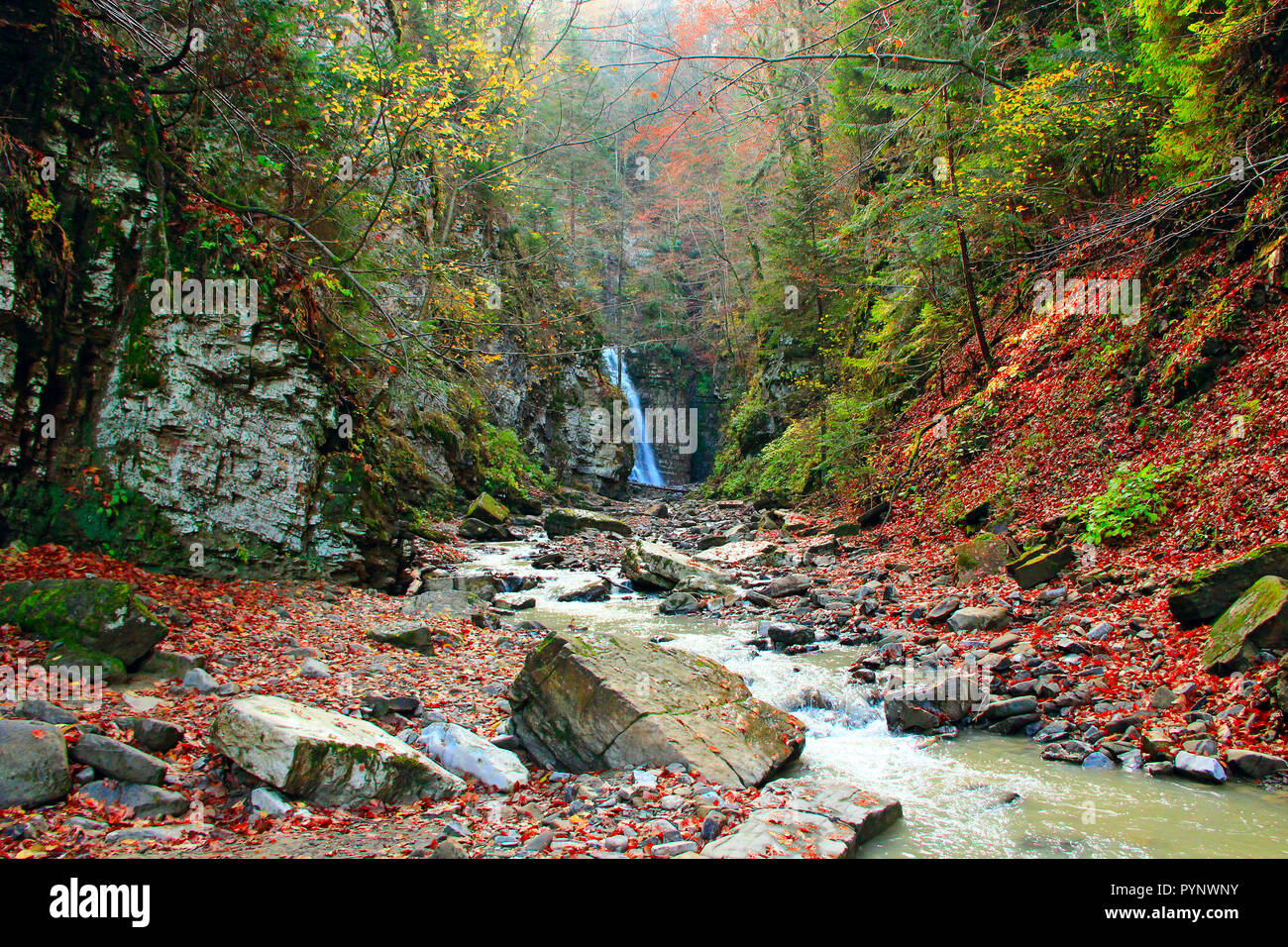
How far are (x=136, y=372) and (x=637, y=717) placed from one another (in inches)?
266

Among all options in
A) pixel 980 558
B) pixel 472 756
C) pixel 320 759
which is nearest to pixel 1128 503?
pixel 980 558

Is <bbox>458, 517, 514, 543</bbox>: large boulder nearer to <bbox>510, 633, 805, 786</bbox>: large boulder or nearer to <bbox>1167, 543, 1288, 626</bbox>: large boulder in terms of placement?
<bbox>510, 633, 805, 786</bbox>: large boulder

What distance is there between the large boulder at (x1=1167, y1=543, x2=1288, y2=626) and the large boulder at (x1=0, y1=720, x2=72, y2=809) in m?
8.06

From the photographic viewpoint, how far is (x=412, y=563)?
437 inches

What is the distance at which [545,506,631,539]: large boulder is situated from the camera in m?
17.2

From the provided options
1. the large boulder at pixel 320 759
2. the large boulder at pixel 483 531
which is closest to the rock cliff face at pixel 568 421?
the large boulder at pixel 483 531

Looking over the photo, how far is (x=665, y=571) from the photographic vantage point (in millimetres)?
11492

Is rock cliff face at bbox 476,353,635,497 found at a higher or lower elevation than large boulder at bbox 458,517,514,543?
higher

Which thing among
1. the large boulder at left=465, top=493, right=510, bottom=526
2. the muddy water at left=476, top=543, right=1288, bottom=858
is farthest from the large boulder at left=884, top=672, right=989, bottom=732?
the large boulder at left=465, top=493, right=510, bottom=526

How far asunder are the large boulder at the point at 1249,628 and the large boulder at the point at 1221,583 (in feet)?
0.92

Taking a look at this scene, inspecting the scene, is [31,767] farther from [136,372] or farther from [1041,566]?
[1041,566]

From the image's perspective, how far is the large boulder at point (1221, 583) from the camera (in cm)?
532

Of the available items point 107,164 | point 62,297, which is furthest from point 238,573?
point 107,164

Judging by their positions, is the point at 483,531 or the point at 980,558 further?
the point at 483,531
